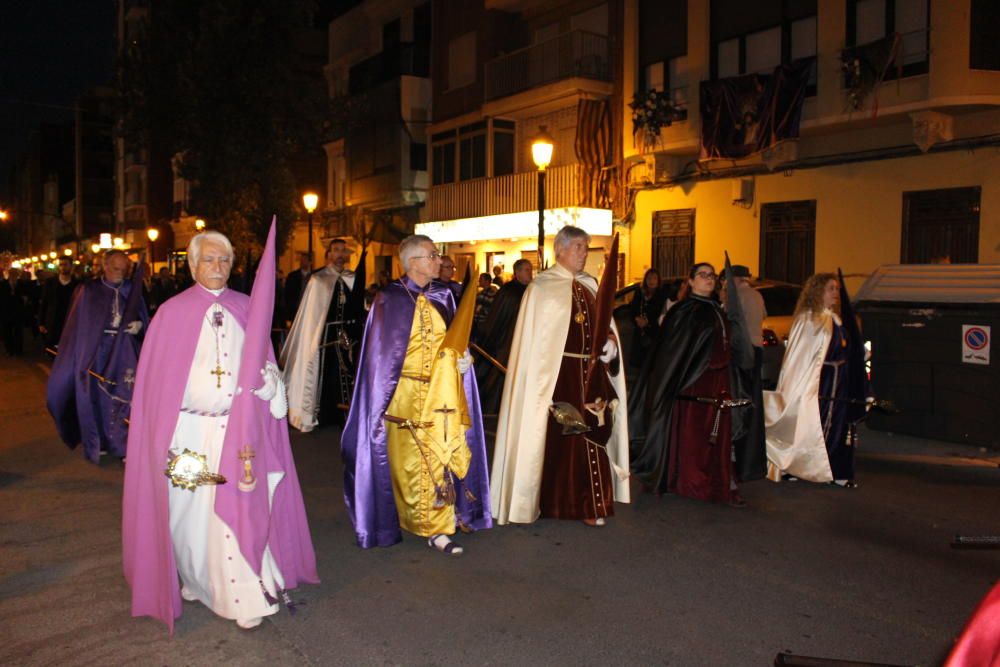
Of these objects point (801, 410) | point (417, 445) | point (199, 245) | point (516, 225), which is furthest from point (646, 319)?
point (199, 245)

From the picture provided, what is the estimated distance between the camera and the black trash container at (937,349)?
9.61m

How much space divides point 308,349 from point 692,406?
190 inches

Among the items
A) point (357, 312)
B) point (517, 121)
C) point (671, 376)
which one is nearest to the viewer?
point (671, 376)

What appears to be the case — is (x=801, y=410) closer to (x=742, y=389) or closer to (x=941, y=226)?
(x=742, y=389)

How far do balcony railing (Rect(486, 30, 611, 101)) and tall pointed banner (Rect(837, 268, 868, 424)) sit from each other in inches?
590

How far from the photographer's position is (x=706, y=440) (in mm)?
7309

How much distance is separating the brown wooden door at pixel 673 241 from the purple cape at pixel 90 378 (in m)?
13.5

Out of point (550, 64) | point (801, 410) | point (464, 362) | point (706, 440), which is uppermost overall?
point (550, 64)

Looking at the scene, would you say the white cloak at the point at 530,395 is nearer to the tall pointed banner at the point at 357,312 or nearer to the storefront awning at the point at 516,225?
the tall pointed banner at the point at 357,312

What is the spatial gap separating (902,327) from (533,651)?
770 cm

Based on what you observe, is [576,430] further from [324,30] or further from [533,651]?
[324,30]

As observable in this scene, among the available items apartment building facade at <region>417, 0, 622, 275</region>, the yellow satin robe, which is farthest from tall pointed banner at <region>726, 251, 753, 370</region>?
apartment building facade at <region>417, 0, 622, 275</region>

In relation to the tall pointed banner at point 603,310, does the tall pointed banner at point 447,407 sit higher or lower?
lower

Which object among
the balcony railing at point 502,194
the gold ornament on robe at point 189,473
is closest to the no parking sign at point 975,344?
the gold ornament on robe at point 189,473
